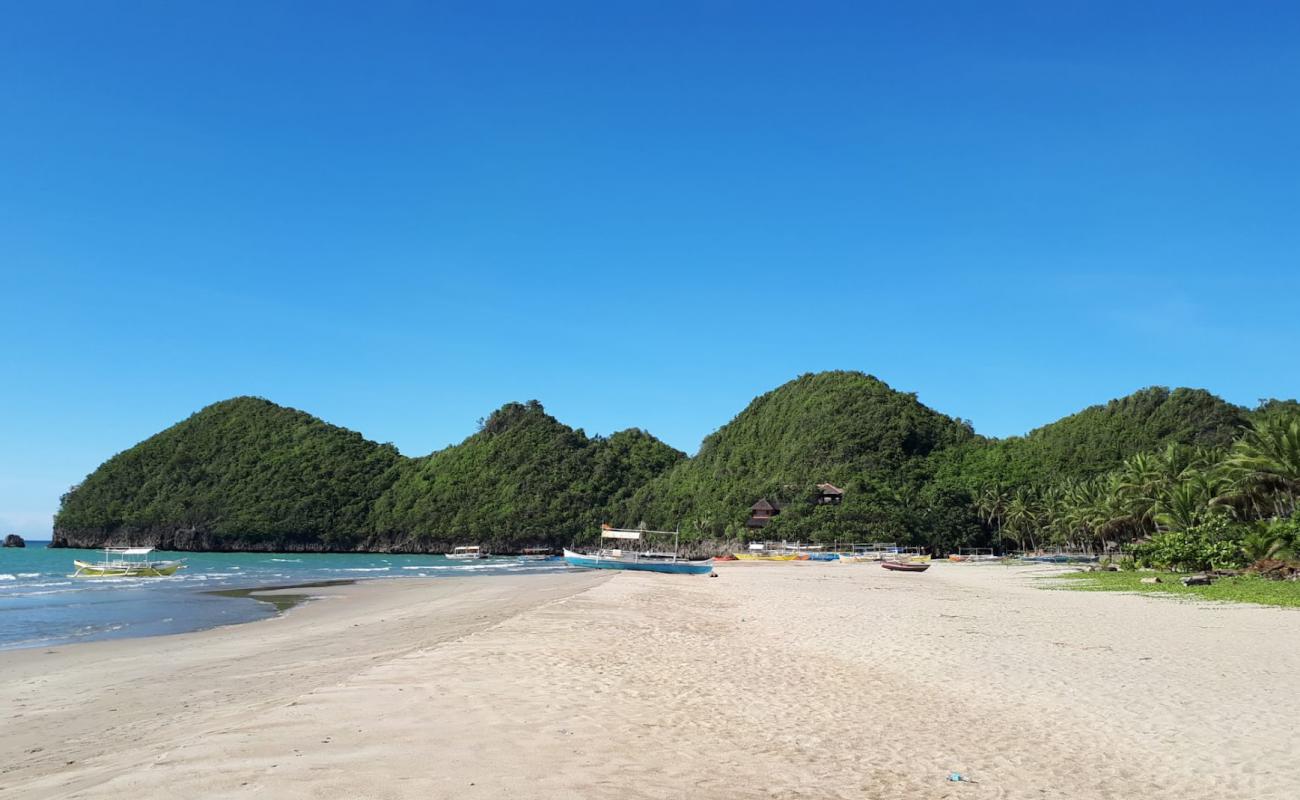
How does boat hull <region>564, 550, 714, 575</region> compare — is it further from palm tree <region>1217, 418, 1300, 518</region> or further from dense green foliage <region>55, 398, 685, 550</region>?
dense green foliage <region>55, 398, 685, 550</region>

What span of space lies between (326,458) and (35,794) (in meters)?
187

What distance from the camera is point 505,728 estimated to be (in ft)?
25.5

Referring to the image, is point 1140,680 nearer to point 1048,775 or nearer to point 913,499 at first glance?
point 1048,775

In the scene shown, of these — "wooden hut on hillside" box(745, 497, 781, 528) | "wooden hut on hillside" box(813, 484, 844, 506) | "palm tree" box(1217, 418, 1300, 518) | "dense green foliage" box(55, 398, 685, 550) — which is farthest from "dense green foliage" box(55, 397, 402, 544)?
"palm tree" box(1217, 418, 1300, 518)

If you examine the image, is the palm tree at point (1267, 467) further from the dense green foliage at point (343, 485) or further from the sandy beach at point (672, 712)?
the dense green foliage at point (343, 485)

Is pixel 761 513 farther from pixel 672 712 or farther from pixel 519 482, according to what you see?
pixel 672 712

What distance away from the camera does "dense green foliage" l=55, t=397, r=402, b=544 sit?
6344 inches

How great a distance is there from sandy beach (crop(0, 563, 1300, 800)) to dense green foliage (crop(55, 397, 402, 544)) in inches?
6180

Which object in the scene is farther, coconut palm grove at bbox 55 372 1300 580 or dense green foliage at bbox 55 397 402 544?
dense green foliage at bbox 55 397 402 544

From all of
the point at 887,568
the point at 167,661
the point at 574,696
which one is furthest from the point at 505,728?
the point at 887,568

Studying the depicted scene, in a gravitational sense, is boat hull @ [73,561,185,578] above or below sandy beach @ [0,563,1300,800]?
below

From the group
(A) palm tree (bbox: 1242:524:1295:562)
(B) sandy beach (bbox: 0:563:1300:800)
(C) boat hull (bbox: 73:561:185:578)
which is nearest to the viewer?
(B) sandy beach (bbox: 0:563:1300:800)

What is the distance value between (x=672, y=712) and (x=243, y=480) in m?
183

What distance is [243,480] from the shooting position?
171125 mm
